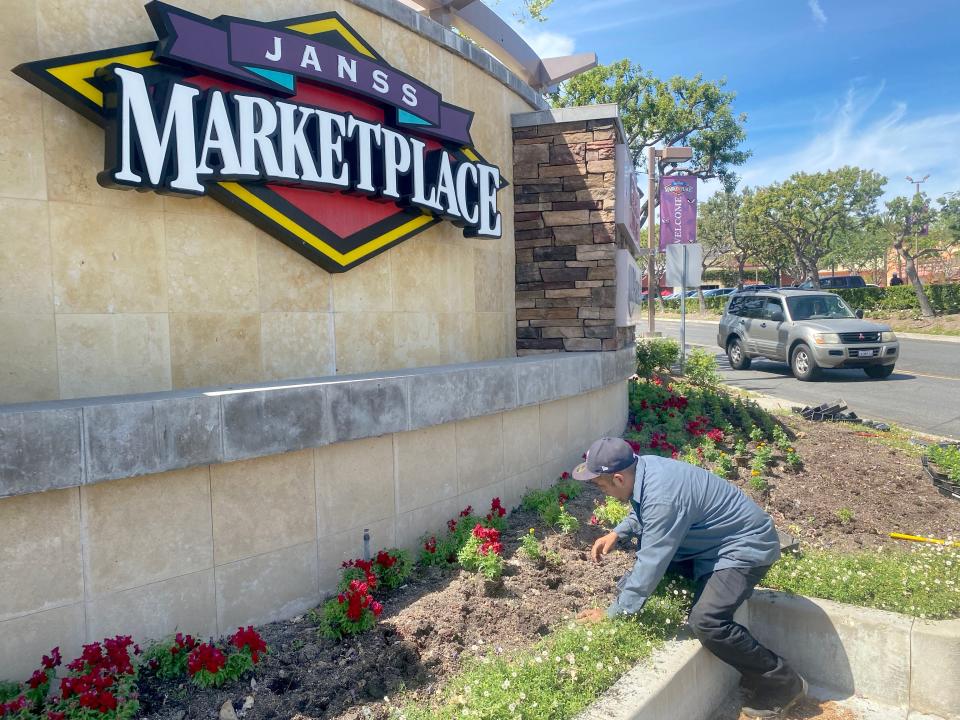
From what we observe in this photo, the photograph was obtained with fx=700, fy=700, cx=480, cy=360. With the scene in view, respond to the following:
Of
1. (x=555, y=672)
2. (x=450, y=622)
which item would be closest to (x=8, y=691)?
(x=450, y=622)

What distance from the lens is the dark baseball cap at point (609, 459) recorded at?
150 inches

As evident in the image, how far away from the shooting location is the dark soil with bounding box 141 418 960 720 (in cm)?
313

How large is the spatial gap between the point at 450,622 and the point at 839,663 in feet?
7.85

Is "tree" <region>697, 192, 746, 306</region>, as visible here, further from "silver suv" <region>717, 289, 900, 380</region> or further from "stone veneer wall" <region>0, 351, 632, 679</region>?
"stone veneer wall" <region>0, 351, 632, 679</region>

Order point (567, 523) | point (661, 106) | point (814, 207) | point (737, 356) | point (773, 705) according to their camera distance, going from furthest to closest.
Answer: point (814, 207) < point (661, 106) < point (737, 356) < point (567, 523) < point (773, 705)

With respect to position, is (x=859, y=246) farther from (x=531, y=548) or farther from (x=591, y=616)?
(x=591, y=616)

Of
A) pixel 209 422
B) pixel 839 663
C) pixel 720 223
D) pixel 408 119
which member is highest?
pixel 720 223

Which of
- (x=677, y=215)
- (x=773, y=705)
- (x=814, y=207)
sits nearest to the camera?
(x=773, y=705)

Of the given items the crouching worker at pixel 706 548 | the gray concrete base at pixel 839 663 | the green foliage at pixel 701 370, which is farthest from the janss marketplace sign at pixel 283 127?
the green foliage at pixel 701 370

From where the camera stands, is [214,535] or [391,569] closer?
[214,535]

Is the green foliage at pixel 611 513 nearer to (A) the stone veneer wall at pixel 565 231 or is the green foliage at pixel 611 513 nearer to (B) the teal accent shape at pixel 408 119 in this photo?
(A) the stone veneer wall at pixel 565 231

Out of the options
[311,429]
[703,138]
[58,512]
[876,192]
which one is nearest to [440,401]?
[311,429]

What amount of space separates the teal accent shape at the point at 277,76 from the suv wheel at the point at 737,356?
51.5 ft

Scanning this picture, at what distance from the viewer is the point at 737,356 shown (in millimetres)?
18359
